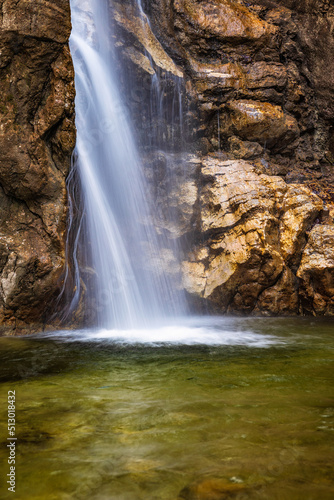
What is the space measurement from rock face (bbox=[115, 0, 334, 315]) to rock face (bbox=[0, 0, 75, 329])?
3.56 metres

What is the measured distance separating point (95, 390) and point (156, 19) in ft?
35.7

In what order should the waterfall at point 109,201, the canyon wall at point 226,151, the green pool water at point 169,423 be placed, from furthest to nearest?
the waterfall at point 109,201, the canyon wall at point 226,151, the green pool water at point 169,423

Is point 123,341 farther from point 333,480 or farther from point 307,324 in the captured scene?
point 333,480

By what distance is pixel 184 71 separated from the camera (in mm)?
10602

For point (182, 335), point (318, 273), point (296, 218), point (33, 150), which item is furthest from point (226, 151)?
point (182, 335)

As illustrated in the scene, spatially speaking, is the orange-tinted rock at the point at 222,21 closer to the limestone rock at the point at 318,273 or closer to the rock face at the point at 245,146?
the rock face at the point at 245,146

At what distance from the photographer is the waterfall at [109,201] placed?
28.5ft

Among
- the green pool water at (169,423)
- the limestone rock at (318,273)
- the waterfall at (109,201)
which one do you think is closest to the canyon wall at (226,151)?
the limestone rock at (318,273)

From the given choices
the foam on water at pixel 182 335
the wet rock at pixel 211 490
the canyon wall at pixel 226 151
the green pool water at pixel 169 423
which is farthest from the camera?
the canyon wall at pixel 226 151

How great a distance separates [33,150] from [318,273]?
23.1ft

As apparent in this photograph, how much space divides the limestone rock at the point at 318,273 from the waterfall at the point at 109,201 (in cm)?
324

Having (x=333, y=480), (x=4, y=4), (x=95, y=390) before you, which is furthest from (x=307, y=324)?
(x=4, y=4)

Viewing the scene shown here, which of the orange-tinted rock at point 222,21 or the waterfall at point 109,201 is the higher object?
the orange-tinted rock at point 222,21

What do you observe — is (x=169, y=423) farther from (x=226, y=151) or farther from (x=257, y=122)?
(x=257, y=122)
